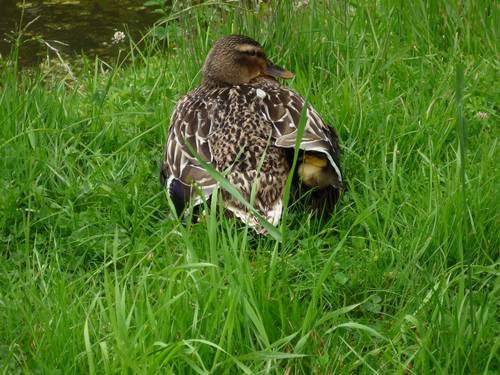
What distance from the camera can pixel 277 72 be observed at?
5.31 metres

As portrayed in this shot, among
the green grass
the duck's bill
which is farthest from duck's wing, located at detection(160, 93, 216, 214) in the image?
the duck's bill

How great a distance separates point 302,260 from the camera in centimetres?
396

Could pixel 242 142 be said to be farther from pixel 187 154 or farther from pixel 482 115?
pixel 482 115

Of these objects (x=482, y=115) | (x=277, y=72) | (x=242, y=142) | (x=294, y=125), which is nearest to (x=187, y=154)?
(x=242, y=142)

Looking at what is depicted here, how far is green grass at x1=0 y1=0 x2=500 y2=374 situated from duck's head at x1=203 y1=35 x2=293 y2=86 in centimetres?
33

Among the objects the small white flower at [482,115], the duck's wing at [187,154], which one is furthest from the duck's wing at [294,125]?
the small white flower at [482,115]

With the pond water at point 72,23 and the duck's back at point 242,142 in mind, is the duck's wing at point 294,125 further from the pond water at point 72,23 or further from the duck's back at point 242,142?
the pond water at point 72,23

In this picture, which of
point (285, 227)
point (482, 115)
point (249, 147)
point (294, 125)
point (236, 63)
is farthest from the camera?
point (236, 63)

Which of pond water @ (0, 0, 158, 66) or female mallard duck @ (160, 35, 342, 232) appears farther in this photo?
pond water @ (0, 0, 158, 66)

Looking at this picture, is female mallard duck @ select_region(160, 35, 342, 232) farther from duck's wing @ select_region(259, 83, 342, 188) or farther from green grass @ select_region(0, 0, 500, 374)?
green grass @ select_region(0, 0, 500, 374)

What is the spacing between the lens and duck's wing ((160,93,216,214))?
4281 millimetres

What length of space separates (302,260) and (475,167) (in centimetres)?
99

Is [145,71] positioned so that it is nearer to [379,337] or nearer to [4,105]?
[4,105]

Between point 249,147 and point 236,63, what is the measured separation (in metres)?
0.93
